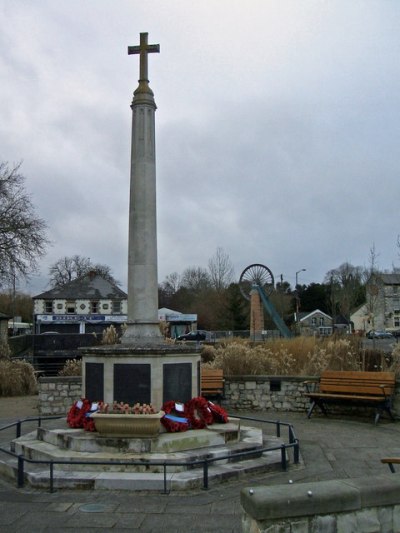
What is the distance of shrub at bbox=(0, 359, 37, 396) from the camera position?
1956 cm

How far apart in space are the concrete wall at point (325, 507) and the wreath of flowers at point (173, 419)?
4.76 meters

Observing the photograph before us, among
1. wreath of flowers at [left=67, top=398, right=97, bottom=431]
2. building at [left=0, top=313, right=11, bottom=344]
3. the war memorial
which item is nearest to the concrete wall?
the war memorial

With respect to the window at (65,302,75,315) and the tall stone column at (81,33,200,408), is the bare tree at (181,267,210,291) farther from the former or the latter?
the tall stone column at (81,33,200,408)

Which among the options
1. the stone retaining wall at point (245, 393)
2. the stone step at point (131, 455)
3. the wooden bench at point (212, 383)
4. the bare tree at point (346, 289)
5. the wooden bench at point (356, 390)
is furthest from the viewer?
the bare tree at point (346, 289)

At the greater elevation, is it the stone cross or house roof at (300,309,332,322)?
the stone cross

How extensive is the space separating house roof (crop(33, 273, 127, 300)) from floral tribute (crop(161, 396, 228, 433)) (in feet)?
185

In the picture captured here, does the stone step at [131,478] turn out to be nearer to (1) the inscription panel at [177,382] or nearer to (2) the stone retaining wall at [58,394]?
(1) the inscription panel at [177,382]

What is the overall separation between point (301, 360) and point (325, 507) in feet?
42.9

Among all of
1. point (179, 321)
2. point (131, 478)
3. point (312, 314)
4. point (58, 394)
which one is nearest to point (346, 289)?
point (179, 321)

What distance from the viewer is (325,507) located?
4.61 metres

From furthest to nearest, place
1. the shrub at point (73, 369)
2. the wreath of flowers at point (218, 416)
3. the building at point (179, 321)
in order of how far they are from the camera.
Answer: the building at point (179, 321) < the shrub at point (73, 369) < the wreath of flowers at point (218, 416)

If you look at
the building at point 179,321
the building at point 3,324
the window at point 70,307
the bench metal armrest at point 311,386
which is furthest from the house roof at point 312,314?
the bench metal armrest at point 311,386

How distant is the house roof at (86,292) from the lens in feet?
216

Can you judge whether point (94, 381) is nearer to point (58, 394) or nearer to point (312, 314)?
point (58, 394)
